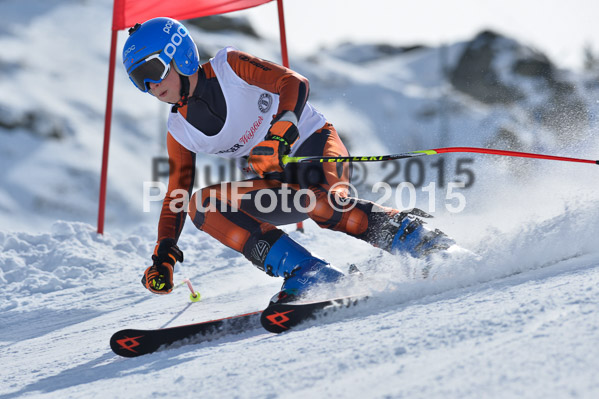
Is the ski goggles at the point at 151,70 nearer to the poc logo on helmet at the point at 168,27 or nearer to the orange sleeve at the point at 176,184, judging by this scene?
the poc logo on helmet at the point at 168,27

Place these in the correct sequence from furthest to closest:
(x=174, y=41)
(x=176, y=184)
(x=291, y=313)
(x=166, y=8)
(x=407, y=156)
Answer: (x=166, y=8) → (x=176, y=184) → (x=174, y=41) → (x=407, y=156) → (x=291, y=313)

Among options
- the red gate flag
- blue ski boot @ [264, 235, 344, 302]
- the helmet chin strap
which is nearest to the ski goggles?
the helmet chin strap

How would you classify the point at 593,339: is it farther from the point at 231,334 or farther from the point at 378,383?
the point at 231,334

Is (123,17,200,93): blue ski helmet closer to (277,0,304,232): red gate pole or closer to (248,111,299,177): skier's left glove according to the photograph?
(248,111,299,177): skier's left glove

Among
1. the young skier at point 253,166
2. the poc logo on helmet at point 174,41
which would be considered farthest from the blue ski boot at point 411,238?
the poc logo on helmet at point 174,41

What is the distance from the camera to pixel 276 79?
8.87 feet

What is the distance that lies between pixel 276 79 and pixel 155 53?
21.5 inches

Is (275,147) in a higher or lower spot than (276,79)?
lower

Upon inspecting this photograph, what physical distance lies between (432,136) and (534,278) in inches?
745

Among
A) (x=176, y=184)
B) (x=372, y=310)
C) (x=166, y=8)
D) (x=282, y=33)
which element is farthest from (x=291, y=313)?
(x=282, y=33)

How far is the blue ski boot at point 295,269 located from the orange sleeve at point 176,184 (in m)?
0.56

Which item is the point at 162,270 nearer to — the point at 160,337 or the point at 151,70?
the point at 160,337

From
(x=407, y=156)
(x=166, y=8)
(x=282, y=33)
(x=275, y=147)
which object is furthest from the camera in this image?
(x=282, y=33)

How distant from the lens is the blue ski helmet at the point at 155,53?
8.37ft
